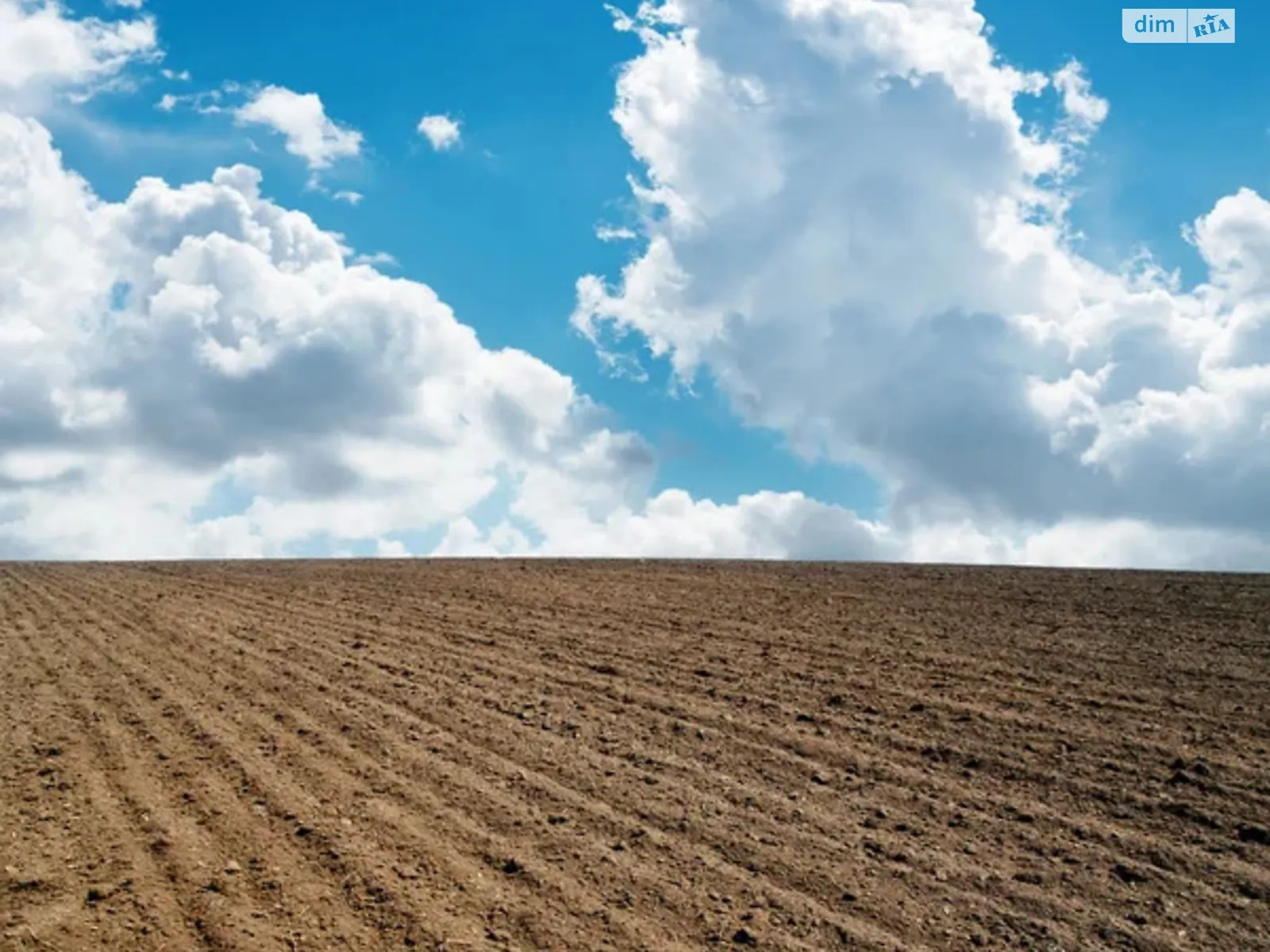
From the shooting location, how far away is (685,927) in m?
6.18

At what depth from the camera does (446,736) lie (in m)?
9.74

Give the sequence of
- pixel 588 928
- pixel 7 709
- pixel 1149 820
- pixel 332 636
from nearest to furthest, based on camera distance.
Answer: pixel 588 928 → pixel 1149 820 → pixel 7 709 → pixel 332 636

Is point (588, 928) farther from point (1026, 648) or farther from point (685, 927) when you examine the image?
point (1026, 648)

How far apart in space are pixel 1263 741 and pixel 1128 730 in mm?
1133

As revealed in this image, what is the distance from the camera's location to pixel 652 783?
8.48 metres

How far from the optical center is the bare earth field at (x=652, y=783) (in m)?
6.36

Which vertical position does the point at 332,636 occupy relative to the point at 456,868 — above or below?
above

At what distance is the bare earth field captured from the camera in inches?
250

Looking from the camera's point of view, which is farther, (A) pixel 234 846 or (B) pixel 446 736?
(B) pixel 446 736

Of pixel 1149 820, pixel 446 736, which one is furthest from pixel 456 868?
pixel 1149 820

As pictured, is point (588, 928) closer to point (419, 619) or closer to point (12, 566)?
point (419, 619)

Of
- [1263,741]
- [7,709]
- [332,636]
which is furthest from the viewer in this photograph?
[332,636]

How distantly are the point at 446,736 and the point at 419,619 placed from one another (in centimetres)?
708

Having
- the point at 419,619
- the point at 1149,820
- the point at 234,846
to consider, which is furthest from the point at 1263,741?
the point at 419,619
